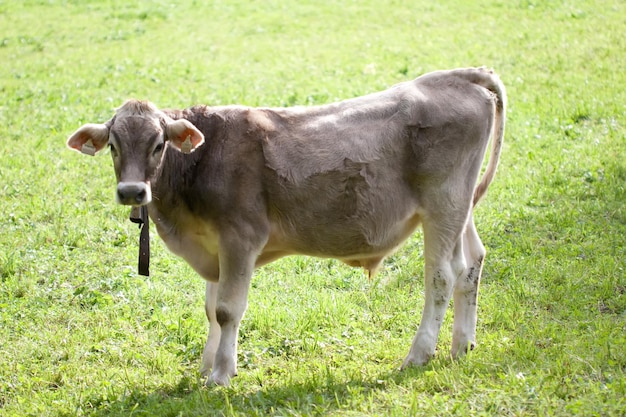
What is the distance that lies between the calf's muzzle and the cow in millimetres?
375

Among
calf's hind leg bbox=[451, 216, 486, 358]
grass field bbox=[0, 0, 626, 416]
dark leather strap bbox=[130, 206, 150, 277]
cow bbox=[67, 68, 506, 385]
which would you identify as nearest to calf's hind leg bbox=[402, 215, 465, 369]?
cow bbox=[67, 68, 506, 385]

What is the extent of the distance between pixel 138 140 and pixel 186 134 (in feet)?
1.26

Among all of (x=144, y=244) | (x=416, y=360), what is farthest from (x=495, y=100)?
(x=144, y=244)

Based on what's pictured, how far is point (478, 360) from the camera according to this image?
6.92 metres

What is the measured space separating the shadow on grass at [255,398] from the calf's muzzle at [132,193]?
4.96ft

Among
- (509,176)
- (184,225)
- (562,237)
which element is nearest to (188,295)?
(184,225)

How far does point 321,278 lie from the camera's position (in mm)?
9438

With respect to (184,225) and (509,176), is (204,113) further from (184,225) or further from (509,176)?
(509,176)

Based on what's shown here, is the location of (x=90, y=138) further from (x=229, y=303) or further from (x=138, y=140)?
(x=229, y=303)

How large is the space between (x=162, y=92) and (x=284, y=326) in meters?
9.39

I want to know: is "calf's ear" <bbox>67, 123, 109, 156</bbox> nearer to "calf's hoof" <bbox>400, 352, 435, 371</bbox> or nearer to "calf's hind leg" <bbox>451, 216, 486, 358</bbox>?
"calf's hoof" <bbox>400, 352, 435, 371</bbox>

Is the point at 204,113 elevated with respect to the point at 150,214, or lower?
elevated

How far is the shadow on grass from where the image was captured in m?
6.41

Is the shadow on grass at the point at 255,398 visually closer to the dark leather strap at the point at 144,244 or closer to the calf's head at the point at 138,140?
the dark leather strap at the point at 144,244
